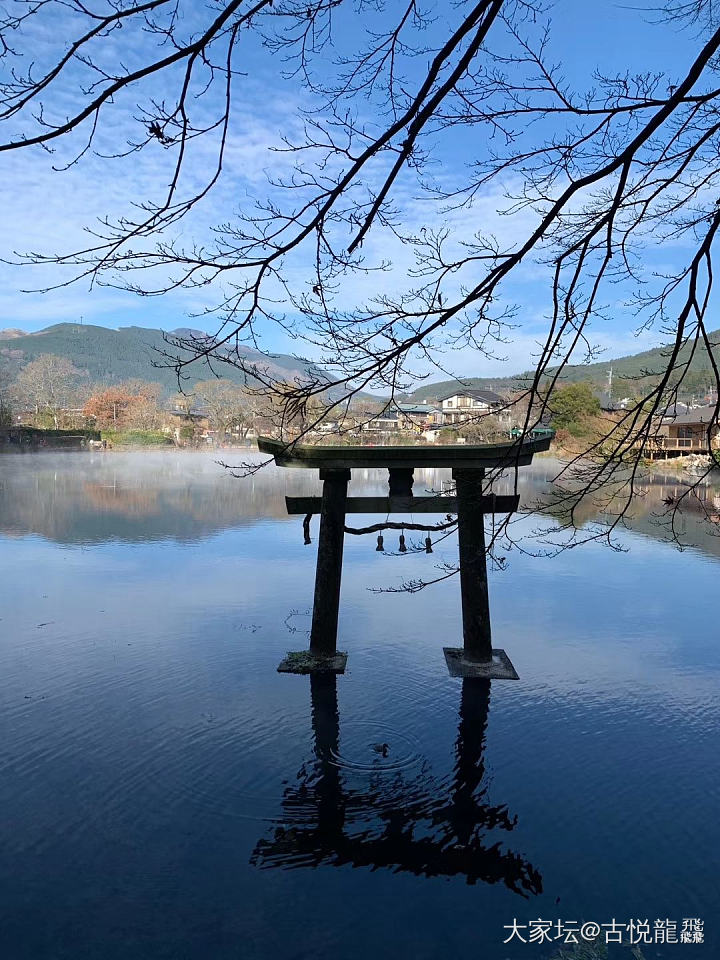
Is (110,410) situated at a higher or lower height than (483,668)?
higher

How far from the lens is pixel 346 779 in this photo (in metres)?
5.08


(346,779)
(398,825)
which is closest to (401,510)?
(346,779)

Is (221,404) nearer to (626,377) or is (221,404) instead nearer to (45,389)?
(45,389)

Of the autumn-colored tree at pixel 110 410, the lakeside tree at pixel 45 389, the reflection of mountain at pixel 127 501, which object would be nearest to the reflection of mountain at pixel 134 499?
the reflection of mountain at pixel 127 501

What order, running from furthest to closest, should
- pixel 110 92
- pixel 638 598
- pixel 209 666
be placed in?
1. pixel 638 598
2. pixel 209 666
3. pixel 110 92

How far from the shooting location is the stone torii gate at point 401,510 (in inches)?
253

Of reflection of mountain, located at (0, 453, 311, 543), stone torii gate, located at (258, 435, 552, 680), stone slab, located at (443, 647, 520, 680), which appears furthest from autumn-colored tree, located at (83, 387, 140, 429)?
stone slab, located at (443, 647, 520, 680)

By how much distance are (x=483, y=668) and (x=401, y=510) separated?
67.9 inches

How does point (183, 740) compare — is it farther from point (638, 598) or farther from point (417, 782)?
point (638, 598)

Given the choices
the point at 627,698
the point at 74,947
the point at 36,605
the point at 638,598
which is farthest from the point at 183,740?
the point at 638,598

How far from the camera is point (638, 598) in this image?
11.6 metres

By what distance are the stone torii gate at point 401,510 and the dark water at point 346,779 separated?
27 cm

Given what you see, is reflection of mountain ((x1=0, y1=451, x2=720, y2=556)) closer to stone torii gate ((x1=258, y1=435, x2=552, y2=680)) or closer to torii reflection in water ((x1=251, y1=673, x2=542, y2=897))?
stone torii gate ((x1=258, y1=435, x2=552, y2=680))

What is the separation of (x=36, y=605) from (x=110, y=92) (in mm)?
9715
